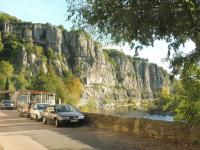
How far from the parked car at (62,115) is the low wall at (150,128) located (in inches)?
95.8

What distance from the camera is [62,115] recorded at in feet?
91.9

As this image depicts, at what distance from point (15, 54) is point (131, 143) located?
175641mm

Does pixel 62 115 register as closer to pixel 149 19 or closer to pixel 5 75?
pixel 149 19

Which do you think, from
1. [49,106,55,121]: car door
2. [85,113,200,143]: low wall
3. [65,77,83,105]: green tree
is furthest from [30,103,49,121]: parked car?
[65,77,83,105]: green tree

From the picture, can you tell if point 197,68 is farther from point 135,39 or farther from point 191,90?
point 135,39

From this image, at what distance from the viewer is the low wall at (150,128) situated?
51.9ft

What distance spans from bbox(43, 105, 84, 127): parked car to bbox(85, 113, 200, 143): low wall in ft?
7.98

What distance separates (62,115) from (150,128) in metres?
10.6

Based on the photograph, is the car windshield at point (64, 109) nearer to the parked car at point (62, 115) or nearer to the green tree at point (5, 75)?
the parked car at point (62, 115)

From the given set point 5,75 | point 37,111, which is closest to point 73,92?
point 5,75

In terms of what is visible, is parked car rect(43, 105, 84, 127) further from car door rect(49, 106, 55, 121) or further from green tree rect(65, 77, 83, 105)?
green tree rect(65, 77, 83, 105)

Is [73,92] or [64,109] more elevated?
[73,92]

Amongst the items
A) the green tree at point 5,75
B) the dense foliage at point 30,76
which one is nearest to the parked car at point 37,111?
the dense foliage at point 30,76

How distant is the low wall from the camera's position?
51.9 ft
